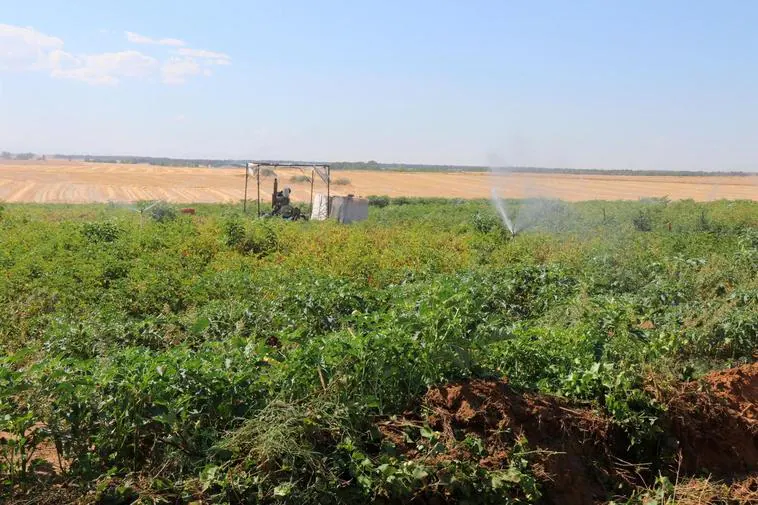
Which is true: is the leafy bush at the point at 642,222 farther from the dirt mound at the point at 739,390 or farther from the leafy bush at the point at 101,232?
the dirt mound at the point at 739,390

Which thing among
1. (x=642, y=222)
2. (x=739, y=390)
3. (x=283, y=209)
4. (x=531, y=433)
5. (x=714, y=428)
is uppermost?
(x=642, y=222)

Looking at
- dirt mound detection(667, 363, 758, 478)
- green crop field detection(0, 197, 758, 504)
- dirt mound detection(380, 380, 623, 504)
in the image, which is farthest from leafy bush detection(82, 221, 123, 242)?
dirt mound detection(667, 363, 758, 478)

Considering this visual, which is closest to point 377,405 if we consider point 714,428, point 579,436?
point 579,436

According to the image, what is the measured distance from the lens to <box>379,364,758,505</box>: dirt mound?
4969 mm

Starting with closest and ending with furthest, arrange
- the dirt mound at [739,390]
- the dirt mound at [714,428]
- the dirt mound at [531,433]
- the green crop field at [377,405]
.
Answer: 1. the green crop field at [377,405]
2. the dirt mound at [531,433]
3. the dirt mound at [714,428]
4. the dirt mound at [739,390]

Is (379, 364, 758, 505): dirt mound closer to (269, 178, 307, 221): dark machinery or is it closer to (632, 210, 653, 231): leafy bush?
(632, 210, 653, 231): leafy bush

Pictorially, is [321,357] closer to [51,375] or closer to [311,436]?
[311,436]

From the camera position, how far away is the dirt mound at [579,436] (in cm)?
497

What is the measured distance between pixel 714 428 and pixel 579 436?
138 centimetres

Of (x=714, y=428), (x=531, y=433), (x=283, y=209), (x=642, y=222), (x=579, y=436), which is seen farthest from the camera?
(x=283, y=209)

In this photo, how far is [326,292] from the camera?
339 inches

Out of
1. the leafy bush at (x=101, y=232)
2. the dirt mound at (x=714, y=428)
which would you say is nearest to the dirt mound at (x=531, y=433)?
the dirt mound at (x=714, y=428)

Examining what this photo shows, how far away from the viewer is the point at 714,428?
5812 mm

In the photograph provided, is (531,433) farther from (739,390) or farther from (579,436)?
(739,390)
